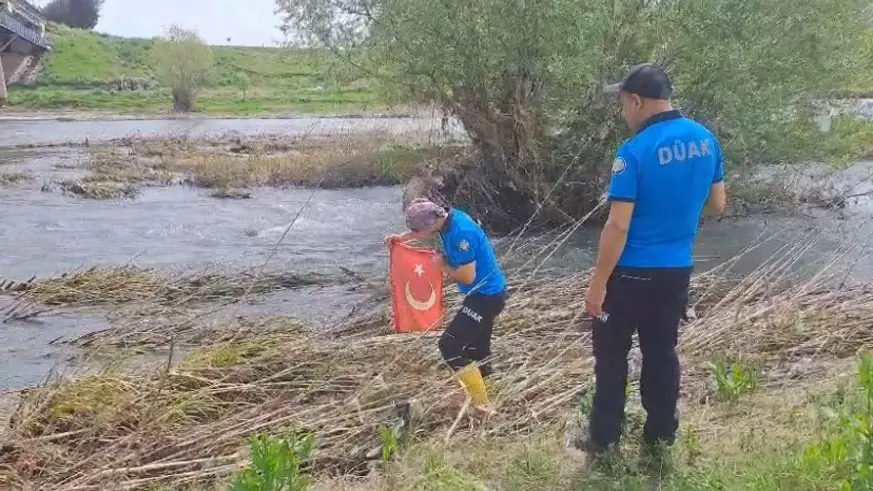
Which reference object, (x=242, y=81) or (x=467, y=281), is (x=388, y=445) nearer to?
(x=467, y=281)

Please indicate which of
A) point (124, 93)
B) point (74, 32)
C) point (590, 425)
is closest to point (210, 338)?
point (590, 425)

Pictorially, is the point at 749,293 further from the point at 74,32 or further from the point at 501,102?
the point at 74,32

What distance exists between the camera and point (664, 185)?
4.23 m

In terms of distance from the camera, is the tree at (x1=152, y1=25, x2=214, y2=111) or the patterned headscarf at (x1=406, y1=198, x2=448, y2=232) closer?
the patterned headscarf at (x1=406, y1=198, x2=448, y2=232)

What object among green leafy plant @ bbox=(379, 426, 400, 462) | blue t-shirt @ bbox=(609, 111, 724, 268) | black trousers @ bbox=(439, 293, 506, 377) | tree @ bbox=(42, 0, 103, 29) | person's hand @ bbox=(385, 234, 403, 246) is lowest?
green leafy plant @ bbox=(379, 426, 400, 462)

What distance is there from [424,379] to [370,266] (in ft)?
26.8

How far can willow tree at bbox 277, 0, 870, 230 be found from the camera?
48.9 feet

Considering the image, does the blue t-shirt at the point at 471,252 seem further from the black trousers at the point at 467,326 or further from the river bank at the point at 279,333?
the river bank at the point at 279,333

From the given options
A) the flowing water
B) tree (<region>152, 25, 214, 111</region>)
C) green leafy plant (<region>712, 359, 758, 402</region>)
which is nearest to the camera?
green leafy plant (<region>712, 359, 758, 402</region>)

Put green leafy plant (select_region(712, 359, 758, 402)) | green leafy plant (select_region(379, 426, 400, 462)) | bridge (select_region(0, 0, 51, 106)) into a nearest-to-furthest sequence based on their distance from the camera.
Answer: green leafy plant (select_region(379, 426, 400, 462))
green leafy plant (select_region(712, 359, 758, 402))
bridge (select_region(0, 0, 51, 106))

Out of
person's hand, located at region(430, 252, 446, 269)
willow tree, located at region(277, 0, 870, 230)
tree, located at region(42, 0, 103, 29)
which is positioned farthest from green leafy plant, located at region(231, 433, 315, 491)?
tree, located at region(42, 0, 103, 29)

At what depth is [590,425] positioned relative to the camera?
464cm

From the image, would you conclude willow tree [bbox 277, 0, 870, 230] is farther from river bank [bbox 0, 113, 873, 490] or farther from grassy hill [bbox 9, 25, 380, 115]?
grassy hill [bbox 9, 25, 380, 115]

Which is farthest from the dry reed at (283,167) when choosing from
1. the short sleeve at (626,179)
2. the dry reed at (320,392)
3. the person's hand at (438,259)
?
the short sleeve at (626,179)
